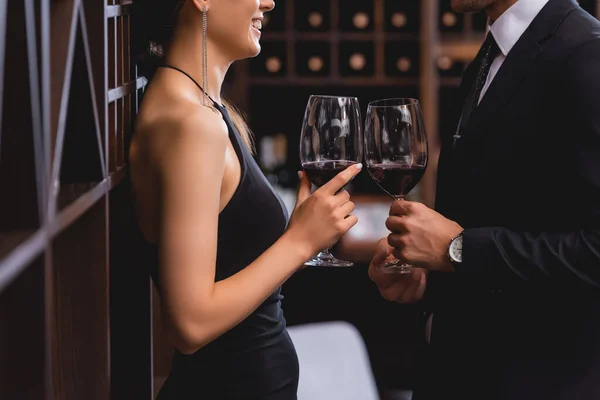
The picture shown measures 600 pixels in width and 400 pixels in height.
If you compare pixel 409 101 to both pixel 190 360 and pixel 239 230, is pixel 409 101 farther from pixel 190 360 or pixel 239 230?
pixel 190 360

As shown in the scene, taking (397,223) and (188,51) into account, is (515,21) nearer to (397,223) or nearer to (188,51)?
(397,223)

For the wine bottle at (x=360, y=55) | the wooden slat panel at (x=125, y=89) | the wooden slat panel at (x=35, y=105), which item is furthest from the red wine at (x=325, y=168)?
the wine bottle at (x=360, y=55)

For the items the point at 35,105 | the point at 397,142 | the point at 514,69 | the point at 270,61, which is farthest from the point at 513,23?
the point at 270,61

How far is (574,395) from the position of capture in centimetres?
140

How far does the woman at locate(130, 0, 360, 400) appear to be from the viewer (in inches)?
42.6

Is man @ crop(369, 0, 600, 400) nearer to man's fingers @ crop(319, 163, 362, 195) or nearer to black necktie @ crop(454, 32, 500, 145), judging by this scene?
black necktie @ crop(454, 32, 500, 145)

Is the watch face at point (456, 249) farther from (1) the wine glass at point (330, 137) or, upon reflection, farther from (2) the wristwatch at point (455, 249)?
(1) the wine glass at point (330, 137)

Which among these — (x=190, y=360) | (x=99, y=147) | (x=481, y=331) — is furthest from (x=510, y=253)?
(x=99, y=147)

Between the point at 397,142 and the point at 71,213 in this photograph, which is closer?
the point at 71,213

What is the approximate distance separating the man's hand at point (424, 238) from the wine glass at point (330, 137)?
0.17 m

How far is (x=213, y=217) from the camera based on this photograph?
1096 millimetres

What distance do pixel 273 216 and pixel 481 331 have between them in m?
0.54

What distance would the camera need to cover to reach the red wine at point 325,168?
4.36 feet

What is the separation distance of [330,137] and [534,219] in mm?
444
